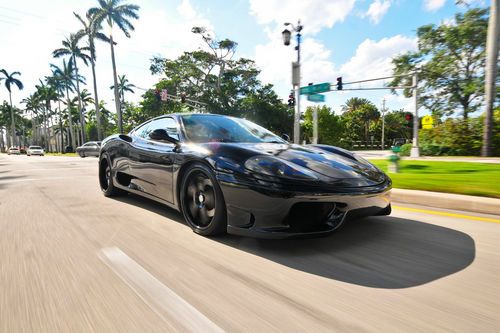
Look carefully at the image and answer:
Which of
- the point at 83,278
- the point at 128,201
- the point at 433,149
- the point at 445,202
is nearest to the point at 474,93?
the point at 433,149

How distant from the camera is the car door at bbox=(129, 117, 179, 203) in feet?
11.7

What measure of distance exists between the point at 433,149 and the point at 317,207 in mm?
18596

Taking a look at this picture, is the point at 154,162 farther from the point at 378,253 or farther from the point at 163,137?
the point at 378,253

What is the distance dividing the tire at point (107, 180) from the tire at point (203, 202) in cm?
233

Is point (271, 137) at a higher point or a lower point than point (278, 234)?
higher

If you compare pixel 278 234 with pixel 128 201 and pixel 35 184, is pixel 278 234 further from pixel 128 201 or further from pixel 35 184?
pixel 35 184

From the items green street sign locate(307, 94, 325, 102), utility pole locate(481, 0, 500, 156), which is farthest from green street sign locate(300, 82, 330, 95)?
utility pole locate(481, 0, 500, 156)

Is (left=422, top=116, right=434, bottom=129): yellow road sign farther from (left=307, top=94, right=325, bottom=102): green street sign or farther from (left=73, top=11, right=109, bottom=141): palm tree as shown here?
(left=73, top=11, right=109, bottom=141): palm tree

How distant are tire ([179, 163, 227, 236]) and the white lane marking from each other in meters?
0.74

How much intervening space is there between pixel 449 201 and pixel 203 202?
3050 millimetres

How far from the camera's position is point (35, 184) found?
7.23 metres

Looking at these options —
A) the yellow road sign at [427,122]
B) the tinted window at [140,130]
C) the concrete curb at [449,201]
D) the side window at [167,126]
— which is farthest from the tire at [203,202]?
the yellow road sign at [427,122]

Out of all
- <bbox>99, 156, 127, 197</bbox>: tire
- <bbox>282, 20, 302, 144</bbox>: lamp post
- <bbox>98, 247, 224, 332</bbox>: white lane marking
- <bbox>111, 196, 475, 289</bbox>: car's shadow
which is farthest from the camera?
<bbox>282, 20, 302, 144</bbox>: lamp post

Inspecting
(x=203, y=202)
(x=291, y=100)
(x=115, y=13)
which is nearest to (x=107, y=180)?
(x=203, y=202)
